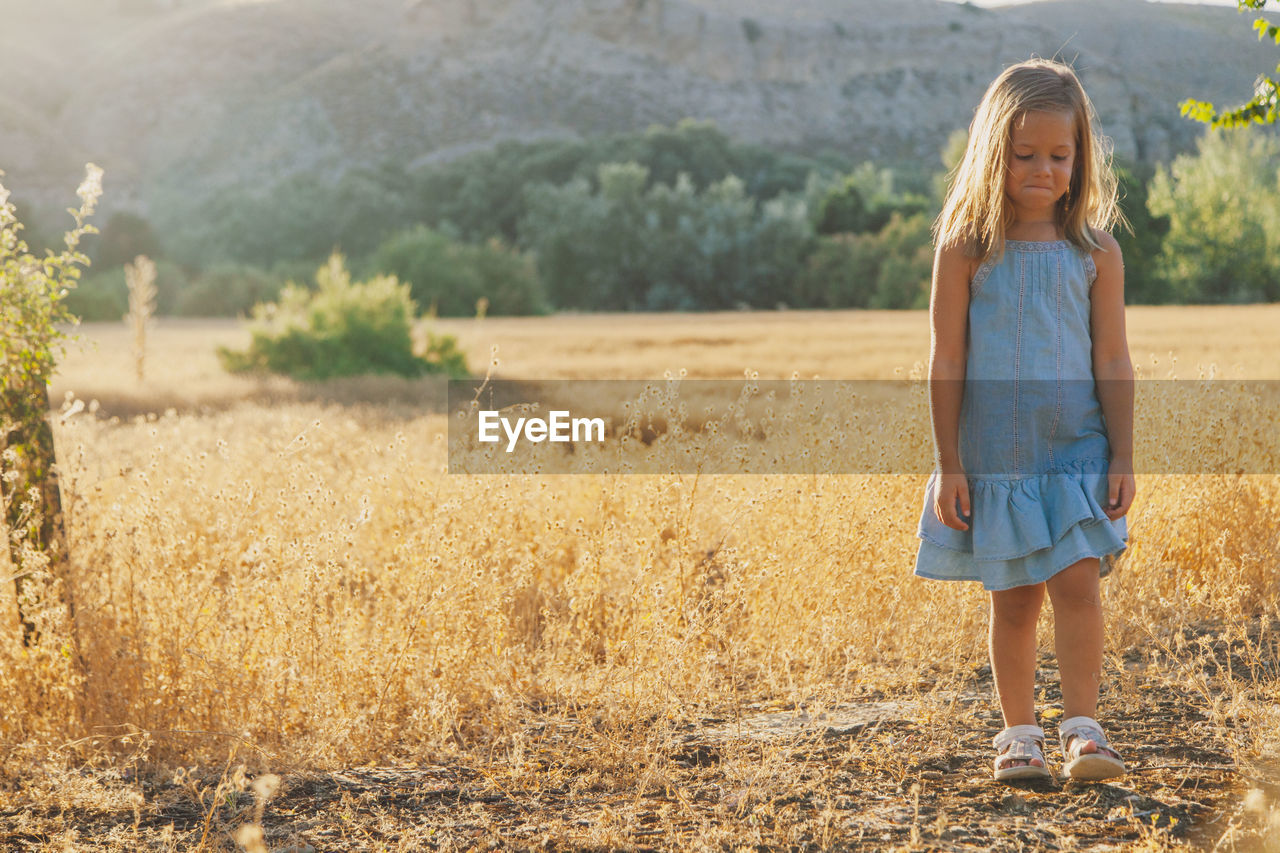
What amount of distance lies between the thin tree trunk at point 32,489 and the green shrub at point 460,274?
34.3 metres

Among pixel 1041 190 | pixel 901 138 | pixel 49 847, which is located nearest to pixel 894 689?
pixel 1041 190

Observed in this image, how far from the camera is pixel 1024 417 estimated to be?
2.80m

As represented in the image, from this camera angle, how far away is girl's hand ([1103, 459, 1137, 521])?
271 centimetres

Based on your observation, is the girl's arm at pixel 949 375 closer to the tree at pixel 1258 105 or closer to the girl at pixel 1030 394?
the girl at pixel 1030 394

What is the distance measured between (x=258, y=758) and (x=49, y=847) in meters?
0.67

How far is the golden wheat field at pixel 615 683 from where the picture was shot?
2.66m

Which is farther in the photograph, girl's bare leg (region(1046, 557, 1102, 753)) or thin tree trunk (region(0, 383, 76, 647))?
thin tree trunk (region(0, 383, 76, 647))

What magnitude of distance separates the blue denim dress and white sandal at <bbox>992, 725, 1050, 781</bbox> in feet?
1.28

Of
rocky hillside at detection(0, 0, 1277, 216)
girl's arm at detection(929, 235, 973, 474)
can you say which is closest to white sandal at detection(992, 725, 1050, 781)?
girl's arm at detection(929, 235, 973, 474)

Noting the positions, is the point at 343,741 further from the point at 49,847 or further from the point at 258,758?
the point at 49,847

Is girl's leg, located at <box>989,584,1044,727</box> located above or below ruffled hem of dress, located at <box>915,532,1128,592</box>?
below

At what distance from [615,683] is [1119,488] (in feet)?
5.39

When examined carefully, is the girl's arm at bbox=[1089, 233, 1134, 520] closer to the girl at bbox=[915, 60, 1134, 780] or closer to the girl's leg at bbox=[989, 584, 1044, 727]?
the girl at bbox=[915, 60, 1134, 780]

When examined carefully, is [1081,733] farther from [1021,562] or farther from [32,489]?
[32,489]
